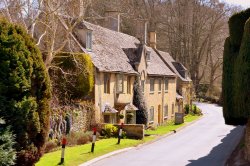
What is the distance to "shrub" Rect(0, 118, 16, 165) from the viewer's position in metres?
12.7

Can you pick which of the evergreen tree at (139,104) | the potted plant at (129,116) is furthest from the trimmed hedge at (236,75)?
the evergreen tree at (139,104)

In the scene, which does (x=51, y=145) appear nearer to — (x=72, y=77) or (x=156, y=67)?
(x=72, y=77)

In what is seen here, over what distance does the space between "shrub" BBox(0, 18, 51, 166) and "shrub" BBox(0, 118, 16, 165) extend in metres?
0.78

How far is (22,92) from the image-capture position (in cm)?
1463

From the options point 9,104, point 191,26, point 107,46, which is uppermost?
point 191,26

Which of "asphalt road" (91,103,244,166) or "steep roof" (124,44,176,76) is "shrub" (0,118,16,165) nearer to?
"asphalt road" (91,103,244,166)

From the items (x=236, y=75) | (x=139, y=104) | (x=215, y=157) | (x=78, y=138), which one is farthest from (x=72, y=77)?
(x=236, y=75)

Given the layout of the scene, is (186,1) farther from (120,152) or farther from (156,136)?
(120,152)

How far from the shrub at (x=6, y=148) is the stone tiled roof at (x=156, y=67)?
3322 cm

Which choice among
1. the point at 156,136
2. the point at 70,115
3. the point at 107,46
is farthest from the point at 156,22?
the point at 70,115

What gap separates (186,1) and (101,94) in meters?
51.5

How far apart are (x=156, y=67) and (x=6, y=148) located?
3852cm

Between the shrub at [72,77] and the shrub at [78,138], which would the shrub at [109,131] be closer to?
the shrub at [78,138]

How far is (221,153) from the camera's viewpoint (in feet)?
87.4
